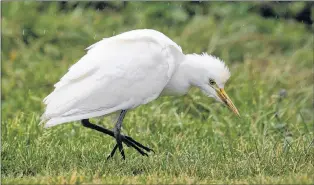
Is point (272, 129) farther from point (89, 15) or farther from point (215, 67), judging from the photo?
point (89, 15)

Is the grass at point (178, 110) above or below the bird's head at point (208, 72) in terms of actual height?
below

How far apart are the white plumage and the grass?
374mm

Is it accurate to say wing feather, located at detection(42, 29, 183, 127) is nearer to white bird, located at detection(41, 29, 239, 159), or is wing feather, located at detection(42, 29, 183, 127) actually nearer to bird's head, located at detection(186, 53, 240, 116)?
white bird, located at detection(41, 29, 239, 159)

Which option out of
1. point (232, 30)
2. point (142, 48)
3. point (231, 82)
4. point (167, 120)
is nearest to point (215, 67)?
point (142, 48)

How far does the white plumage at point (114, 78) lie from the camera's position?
17.7 feet

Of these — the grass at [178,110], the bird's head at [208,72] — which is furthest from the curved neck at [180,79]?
the grass at [178,110]

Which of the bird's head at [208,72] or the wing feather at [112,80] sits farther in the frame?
the bird's head at [208,72]

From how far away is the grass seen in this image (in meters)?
5.28

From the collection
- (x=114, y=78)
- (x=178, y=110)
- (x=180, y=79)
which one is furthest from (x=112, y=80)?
(x=178, y=110)

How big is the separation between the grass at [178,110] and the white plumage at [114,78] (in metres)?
0.37

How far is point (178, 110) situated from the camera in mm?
7691

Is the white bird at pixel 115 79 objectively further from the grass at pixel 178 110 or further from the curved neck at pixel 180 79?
the grass at pixel 178 110

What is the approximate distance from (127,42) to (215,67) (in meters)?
0.72

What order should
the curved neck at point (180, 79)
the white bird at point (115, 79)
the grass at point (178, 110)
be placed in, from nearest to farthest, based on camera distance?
1. the grass at point (178, 110)
2. the white bird at point (115, 79)
3. the curved neck at point (180, 79)
